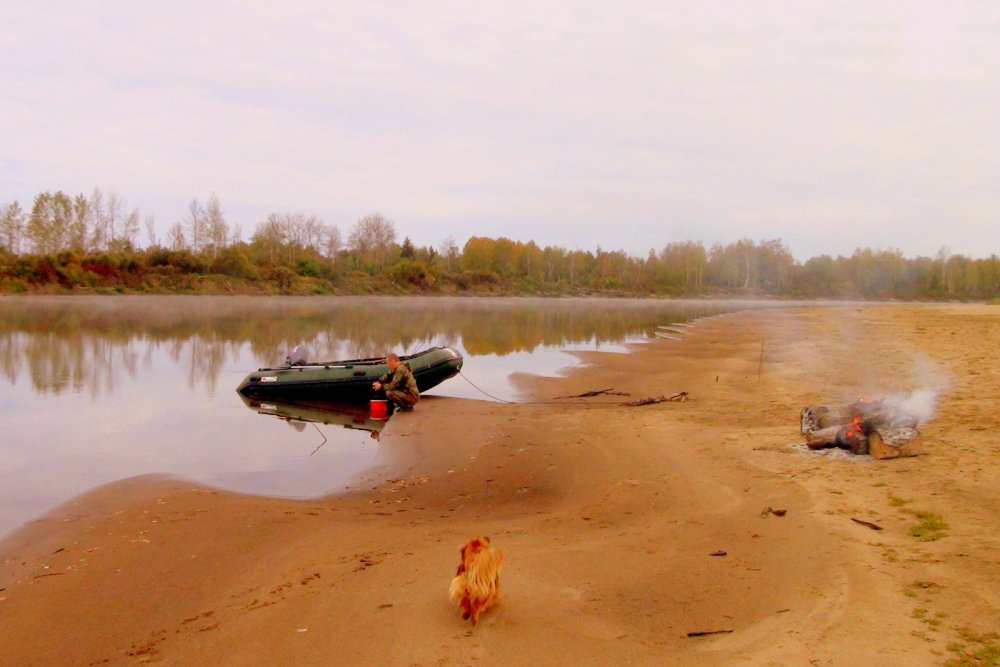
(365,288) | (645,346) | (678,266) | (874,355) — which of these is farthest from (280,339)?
(678,266)

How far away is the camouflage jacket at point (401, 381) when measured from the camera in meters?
13.3

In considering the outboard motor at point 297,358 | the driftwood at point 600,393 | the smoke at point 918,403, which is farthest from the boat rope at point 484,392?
the smoke at point 918,403

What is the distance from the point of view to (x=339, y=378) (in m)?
14.5

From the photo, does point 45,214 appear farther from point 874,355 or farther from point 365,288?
point 874,355

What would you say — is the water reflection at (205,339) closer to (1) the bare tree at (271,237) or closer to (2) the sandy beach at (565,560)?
(2) the sandy beach at (565,560)

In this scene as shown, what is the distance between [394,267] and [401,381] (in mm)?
77397

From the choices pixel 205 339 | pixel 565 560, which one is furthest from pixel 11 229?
pixel 565 560

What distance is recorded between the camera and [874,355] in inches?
620

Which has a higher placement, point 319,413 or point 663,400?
point 663,400

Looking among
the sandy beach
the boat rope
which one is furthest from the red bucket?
the sandy beach

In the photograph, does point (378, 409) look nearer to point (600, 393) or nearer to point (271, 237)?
point (600, 393)

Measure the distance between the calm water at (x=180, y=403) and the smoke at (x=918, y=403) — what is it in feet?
22.7

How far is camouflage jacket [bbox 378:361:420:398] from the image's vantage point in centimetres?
1328

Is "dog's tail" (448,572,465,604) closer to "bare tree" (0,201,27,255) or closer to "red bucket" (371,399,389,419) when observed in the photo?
"red bucket" (371,399,389,419)
